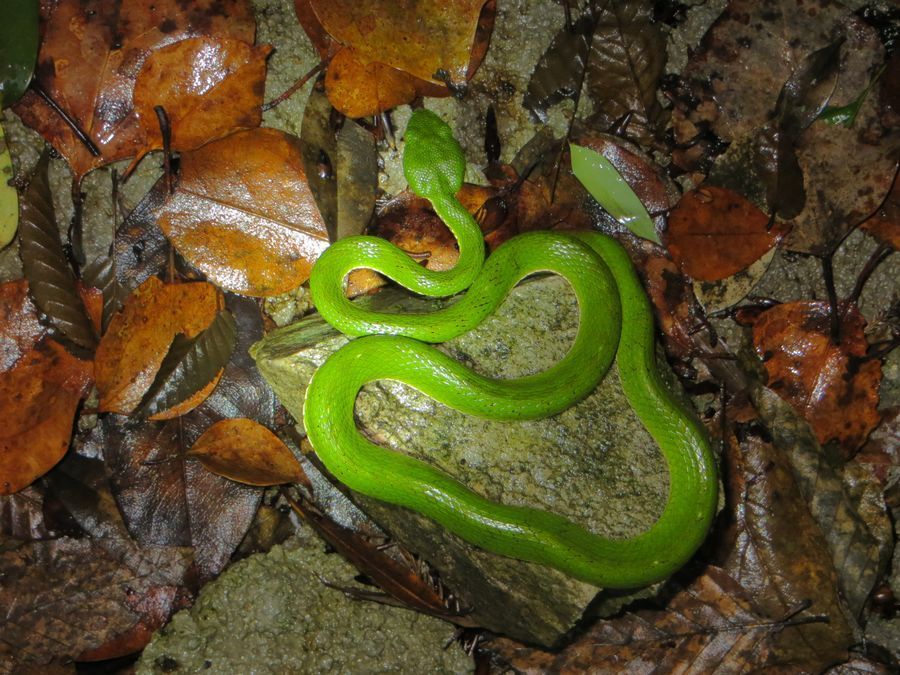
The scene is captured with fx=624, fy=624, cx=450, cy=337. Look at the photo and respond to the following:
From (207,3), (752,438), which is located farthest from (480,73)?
(752,438)

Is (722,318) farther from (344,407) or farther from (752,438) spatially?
(344,407)

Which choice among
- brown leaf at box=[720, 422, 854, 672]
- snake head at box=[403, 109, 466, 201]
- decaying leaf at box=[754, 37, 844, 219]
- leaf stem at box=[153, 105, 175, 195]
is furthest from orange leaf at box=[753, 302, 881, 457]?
leaf stem at box=[153, 105, 175, 195]

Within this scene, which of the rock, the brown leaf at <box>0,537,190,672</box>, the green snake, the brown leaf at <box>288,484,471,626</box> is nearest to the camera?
the green snake

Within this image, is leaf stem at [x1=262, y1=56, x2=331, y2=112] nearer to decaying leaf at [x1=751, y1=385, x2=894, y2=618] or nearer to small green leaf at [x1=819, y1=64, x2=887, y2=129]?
small green leaf at [x1=819, y1=64, x2=887, y2=129]

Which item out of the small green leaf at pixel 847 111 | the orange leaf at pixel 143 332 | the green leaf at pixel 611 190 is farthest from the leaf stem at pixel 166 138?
the small green leaf at pixel 847 111

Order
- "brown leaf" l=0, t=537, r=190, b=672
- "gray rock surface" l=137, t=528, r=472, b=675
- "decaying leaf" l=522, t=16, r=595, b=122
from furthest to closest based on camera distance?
"decaying leaf" l=522, t=16, r=595, b=122, "brown leaf" l=0, t=537, r=190, b=672, "gray rock surface" l=137, t=528, r=472, b=675

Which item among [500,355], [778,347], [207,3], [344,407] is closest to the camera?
[344,407]
